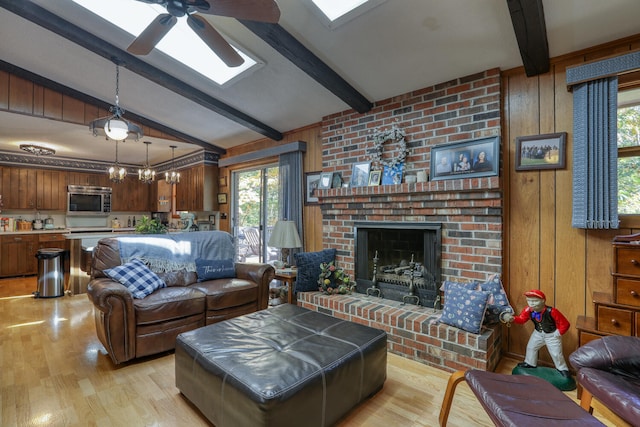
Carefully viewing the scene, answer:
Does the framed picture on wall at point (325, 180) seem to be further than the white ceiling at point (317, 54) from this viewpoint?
Yes

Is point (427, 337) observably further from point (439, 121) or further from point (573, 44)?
point (573, 44)

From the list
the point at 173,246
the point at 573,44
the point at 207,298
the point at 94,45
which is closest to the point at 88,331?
the point at 173,246

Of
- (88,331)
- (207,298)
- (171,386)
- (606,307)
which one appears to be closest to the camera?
(606,307)

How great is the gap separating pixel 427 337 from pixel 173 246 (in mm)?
2731

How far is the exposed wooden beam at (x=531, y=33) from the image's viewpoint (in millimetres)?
1825

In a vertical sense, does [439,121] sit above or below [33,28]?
below

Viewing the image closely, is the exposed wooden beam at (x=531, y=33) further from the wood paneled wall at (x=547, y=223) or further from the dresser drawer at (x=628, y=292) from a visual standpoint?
the dresser drawer at (x=628, y=292)

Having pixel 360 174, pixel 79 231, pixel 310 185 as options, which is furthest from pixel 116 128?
pixel 79 231

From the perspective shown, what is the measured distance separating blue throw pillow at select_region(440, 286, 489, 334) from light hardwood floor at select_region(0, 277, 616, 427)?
15.8 inches

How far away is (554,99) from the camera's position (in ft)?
7.74

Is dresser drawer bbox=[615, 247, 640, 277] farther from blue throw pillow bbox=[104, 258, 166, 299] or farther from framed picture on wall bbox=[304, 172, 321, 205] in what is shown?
blue throw pillow bbox=[104, 258, 166, 299]

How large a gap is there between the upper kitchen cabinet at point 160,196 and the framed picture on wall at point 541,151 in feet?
22.0

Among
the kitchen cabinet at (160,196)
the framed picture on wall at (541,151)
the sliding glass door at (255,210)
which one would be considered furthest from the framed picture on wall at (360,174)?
the kitchen cabinet at (160,196)

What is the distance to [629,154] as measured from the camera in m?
2.18
